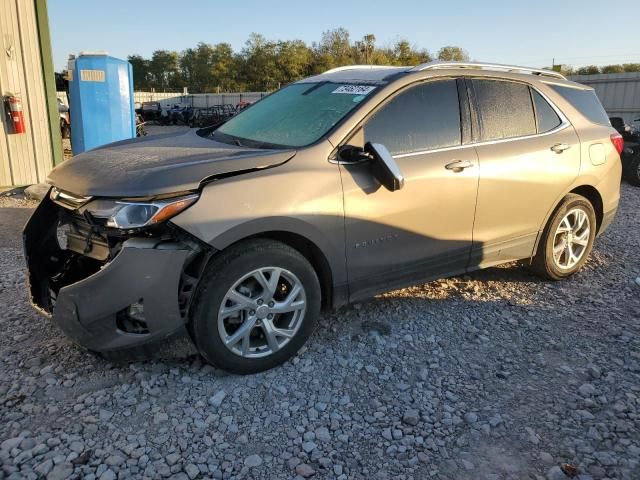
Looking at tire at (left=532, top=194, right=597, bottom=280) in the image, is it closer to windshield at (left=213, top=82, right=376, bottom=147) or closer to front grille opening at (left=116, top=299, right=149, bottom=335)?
windshield at (left=213, top=82, right=376, bottom=147)

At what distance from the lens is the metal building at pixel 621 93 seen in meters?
16.4

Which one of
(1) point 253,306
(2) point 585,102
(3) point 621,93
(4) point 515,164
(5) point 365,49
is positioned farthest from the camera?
(5) point 365,49

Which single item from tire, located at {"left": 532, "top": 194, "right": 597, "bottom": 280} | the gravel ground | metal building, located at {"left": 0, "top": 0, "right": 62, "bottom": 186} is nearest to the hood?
the gravel ground

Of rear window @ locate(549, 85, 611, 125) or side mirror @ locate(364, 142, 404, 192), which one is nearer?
side mirror @ locate(364, 142, 404, 192)

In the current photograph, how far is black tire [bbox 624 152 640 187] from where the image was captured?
405 inches

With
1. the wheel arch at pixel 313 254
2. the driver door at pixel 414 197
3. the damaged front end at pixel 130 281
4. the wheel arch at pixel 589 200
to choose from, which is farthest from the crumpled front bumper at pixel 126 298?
the wheel arch at pixel 589 200

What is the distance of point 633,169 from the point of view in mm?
10344

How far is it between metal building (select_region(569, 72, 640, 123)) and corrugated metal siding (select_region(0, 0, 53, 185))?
1571cm

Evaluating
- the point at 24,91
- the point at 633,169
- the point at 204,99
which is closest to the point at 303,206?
the point at 24,91

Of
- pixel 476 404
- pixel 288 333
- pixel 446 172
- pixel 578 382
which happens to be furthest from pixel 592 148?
pixel 288 333

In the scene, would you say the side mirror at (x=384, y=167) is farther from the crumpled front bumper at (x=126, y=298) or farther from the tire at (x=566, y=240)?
the tire at (x=566, y=240)

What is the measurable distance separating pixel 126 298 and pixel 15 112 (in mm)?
6537

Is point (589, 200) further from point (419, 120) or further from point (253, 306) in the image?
point (253, 306)

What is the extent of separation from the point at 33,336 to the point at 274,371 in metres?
1.70
